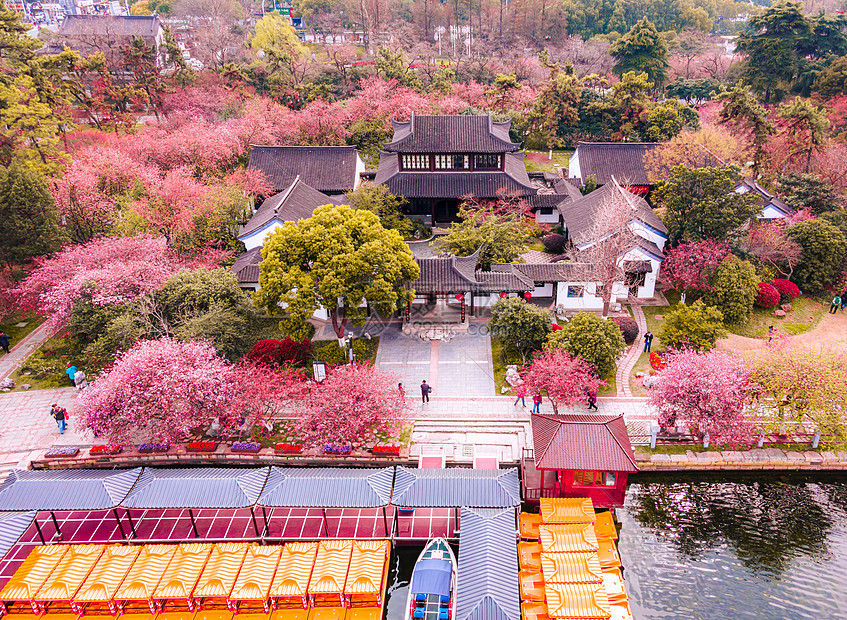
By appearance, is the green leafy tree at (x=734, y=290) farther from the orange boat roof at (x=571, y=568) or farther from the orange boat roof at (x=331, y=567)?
the orange boat roof at (x=331, y=567)

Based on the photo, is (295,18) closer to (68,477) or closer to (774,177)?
(774,177)

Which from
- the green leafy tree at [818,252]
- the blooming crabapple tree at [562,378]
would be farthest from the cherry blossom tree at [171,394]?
the green leafy tree at [818,252]

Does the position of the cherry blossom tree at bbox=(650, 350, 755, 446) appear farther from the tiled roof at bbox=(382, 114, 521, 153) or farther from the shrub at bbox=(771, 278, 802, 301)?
the tiled roof at bbox=(382, 114, 521, 153)

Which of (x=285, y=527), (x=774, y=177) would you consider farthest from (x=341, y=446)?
(x=774, y=177)

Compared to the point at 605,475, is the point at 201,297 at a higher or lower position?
higher

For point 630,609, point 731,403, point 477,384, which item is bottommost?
point 630,609

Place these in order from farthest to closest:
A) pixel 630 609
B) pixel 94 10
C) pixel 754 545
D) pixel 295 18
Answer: pixel 94 10 → pixel 295 18 → pixel 754 545 → pixel 630 609
